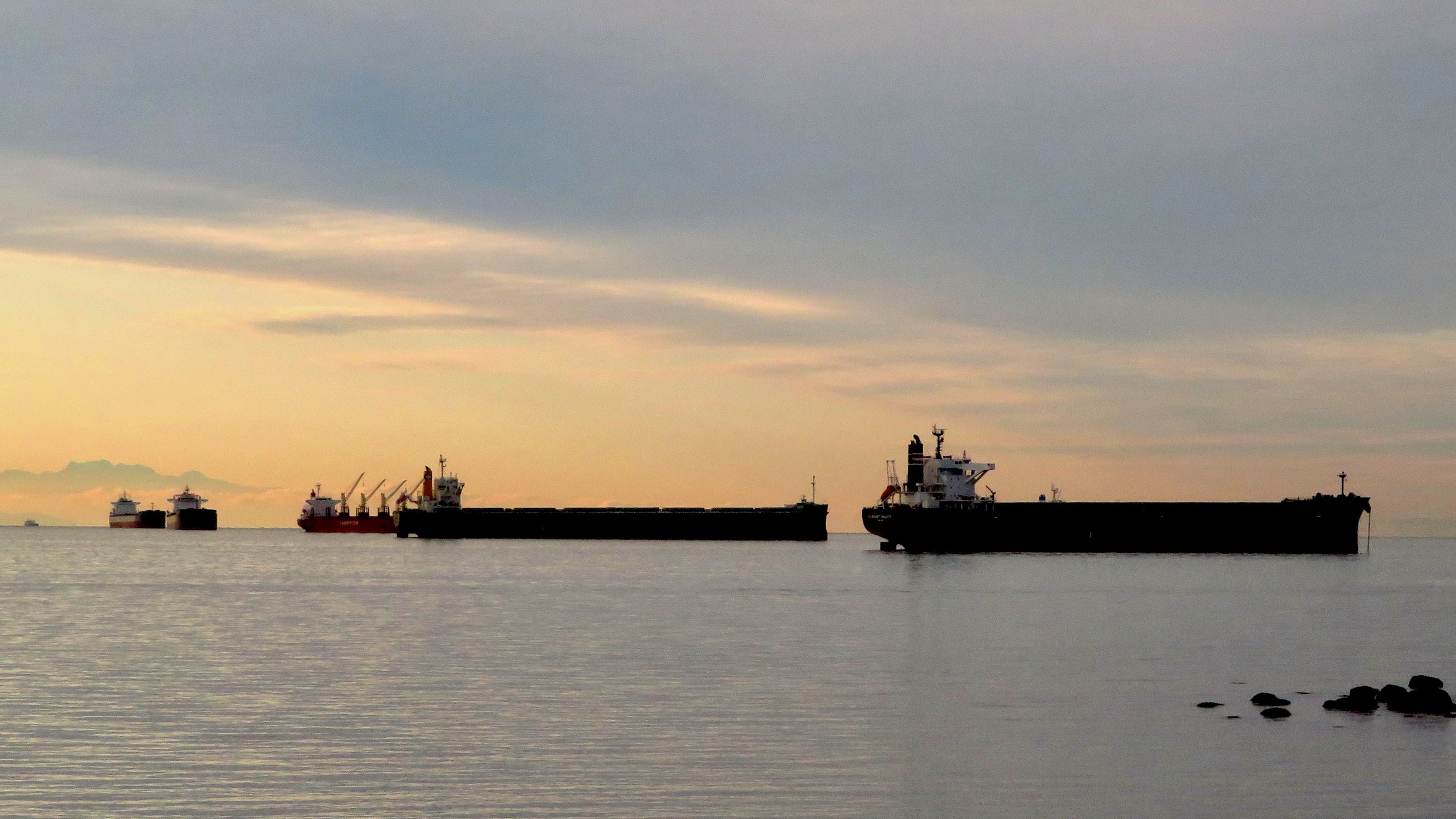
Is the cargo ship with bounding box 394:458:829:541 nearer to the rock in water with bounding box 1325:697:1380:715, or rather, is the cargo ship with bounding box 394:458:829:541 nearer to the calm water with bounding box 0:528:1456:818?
the calm water with bounding box 0:528:1456:818

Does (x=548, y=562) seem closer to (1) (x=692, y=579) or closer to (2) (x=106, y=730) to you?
(1) (x=692, y=579)

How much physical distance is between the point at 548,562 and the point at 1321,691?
96.1 meters

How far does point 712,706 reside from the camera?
3247 cm

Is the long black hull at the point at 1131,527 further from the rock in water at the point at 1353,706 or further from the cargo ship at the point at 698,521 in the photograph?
the rock in water at the point at 1353,706

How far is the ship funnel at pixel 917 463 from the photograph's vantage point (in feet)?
436

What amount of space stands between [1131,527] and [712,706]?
111 m

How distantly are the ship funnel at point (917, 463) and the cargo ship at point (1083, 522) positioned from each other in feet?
0.19

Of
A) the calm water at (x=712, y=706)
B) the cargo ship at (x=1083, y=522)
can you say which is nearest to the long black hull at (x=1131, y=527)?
the cargo ship at (x=1083, y=522)

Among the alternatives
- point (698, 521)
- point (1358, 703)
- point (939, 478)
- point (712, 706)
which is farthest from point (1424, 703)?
point (698, 521)

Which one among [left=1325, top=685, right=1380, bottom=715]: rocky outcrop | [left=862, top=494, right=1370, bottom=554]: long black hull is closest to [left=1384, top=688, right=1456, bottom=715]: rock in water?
[left=1325, top=685, right=1380, bottom=715]: rocky outcrop

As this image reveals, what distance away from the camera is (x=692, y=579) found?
316ft

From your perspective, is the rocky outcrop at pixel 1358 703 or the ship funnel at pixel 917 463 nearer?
Result: the rocky outcrop at pixel 1358 703

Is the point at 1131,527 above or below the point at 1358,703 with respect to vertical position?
above

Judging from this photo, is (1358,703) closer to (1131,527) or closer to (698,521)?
(1131,527)
